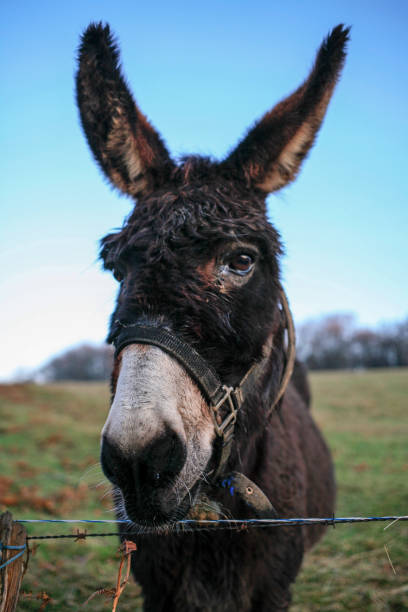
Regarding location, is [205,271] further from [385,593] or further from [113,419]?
[385,593]

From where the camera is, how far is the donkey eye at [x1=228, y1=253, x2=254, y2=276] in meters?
2.15

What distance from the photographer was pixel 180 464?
1.59 metres

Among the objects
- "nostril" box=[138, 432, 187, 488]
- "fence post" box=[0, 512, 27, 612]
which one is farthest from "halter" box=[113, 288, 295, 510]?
"fence post" box=[0, 512, 27, 612]

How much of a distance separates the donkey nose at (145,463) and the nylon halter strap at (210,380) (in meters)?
0.30

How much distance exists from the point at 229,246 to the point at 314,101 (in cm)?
119

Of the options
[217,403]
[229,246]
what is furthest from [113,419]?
[229,246]

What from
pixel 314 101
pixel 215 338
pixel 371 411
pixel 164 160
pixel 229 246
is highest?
pixel 314 101

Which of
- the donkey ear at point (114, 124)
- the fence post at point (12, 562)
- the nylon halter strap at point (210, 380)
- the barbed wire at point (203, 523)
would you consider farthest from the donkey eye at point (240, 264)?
the fence post at point (12, 562)

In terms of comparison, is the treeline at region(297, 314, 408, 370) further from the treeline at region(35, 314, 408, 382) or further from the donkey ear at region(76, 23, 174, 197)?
the donkey ear at region(76, 23, 174, 197)

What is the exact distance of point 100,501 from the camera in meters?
7.57

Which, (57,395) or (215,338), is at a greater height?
(215,338)

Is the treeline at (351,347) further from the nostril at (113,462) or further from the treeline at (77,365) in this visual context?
the nostril at (113,462)

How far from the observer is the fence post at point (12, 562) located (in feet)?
5.89

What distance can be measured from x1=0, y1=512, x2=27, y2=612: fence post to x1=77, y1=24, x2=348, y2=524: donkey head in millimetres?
485
